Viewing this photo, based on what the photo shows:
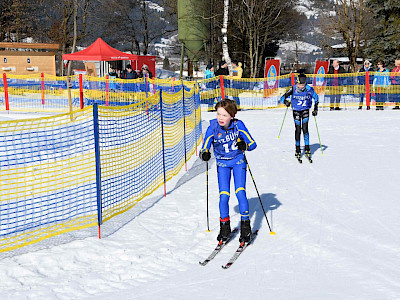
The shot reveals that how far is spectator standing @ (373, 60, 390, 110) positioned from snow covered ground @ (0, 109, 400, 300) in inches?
526

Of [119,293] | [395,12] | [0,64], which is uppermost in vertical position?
[395,12]

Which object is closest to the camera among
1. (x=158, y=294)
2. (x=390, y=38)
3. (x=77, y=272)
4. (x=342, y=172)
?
(x=158, y=294)

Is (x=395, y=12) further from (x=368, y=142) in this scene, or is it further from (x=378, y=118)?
(x=368, y=142)

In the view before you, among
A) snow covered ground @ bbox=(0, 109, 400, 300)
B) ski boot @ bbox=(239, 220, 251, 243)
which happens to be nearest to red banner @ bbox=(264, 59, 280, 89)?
snow covered ground @ bbox=(0, 109, 400, 300)

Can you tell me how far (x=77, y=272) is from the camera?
5324 millimetres

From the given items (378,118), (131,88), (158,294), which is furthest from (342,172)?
(131,88)

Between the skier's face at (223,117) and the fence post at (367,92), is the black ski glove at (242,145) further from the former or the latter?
the fence post at (367,92)

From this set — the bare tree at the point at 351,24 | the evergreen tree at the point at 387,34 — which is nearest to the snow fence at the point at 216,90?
the evergreen tree at the point at 387,34

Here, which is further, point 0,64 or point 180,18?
point 180,18

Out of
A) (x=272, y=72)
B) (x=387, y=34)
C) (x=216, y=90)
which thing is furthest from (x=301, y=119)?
(x=387, y=34)

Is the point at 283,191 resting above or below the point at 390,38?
below

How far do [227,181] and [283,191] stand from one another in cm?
305

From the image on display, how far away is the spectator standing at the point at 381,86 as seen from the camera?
22219mm

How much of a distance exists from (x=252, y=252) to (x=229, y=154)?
120 cm
